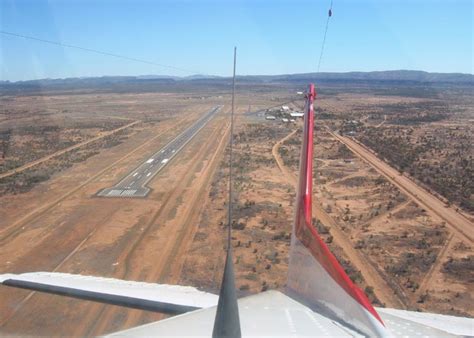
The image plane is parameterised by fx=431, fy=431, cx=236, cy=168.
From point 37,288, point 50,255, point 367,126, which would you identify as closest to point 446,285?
point 37,288

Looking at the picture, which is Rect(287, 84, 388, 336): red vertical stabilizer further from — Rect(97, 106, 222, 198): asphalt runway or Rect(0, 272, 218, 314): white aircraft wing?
Rect(97, 106, 222, 198): asphalt runway

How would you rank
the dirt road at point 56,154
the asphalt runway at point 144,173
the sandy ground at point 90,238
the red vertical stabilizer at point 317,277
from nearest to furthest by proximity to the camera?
the red vertical stabilizer at point 317,277 → the sandy ground at point 90,238 → the asphalt runway at point 144,173 → the dirt road at point 56,154

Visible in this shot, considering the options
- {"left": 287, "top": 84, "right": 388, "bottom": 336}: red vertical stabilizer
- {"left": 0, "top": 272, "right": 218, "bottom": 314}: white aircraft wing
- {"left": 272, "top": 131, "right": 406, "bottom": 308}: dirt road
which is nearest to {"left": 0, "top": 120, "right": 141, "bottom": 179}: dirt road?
{"left": 272, "top": 131, "right": 406, "bottom": 308}: dirt road

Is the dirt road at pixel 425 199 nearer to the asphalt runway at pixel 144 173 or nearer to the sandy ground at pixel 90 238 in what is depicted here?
the sandy ground at pixel 90 238

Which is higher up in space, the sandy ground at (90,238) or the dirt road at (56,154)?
the sandy ground at (90,238)

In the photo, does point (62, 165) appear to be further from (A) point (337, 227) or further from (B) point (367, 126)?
(B) point (367, 126)

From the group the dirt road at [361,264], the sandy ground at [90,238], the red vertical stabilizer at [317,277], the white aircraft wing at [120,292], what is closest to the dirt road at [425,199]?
the dirt road at [361,264]

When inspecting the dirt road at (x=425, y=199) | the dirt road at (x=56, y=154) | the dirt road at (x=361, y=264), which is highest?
the dirt road at (x=425, y=199)

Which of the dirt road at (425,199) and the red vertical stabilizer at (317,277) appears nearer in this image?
the red vertical stabilizer at (317,277)
